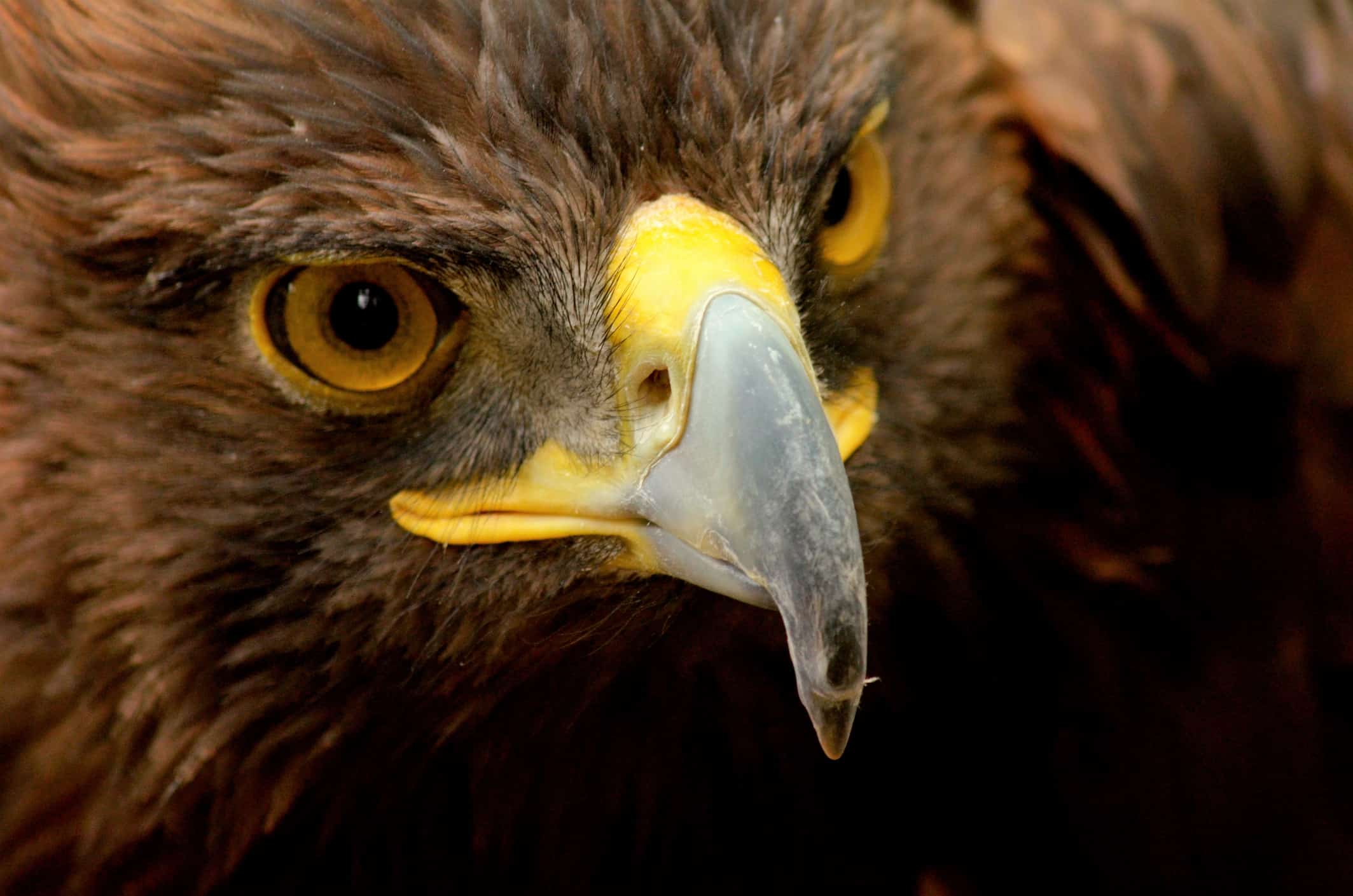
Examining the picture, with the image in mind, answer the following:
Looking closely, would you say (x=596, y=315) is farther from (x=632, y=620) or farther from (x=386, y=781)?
(x=386, y=781)

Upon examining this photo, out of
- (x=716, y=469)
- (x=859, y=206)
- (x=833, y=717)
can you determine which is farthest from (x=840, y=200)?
(x=833, y=717)

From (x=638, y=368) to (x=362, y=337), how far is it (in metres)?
0.33

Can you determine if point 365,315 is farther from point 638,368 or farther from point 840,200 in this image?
point 840,200

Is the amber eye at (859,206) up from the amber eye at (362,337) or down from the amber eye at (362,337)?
up

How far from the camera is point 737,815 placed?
2189 millimetres

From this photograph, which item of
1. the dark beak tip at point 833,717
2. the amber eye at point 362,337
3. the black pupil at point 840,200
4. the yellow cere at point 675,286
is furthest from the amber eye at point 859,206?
the dark beak tip at point 833,717

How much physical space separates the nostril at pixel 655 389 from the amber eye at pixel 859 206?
389 millimetres

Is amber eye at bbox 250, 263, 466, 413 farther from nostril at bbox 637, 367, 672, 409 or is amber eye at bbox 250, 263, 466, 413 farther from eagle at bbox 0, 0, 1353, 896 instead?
nostril at bbox 637, 367, 672, 409

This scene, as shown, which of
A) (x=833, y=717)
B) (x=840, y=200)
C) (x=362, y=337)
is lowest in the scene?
(x=833, y=717)

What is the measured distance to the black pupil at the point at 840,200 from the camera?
195 cm

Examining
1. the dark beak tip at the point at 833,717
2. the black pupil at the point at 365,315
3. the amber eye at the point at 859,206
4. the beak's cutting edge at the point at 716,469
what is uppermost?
the amber eye at the point at 859,206

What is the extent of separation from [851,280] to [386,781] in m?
0.85

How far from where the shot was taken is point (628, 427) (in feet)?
5.32

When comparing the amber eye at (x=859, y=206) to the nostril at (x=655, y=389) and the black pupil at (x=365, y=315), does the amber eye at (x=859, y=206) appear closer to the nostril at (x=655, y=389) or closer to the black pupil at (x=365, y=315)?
the nostril at (x=655, y=389)
